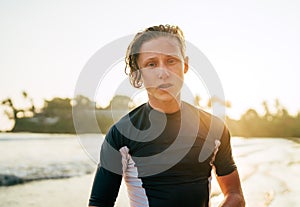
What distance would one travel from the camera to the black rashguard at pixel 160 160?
2230mm

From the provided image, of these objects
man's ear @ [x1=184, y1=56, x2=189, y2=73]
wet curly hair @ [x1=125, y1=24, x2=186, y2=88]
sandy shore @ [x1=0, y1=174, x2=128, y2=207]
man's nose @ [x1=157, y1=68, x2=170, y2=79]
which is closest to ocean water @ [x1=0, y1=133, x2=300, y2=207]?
A: sandy shore @ [x1=0, y1=174, x2=128, y2=207]

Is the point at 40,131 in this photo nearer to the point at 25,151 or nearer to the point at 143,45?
the point at 25,151

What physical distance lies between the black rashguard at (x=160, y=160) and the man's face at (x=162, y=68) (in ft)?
0.43

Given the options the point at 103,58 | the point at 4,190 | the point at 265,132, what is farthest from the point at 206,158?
the point at 265,132

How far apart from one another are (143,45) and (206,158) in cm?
70

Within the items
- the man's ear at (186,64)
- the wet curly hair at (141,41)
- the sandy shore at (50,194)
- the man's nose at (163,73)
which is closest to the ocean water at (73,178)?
the sandy shore at (50,194)

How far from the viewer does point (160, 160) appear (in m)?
2.29

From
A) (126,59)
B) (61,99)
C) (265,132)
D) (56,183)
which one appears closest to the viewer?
(126,59)

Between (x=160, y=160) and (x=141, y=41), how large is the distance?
67cm

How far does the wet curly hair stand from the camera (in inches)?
96.0

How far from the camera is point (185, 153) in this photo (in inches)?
90.6

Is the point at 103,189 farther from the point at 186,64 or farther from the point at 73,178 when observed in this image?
the point at 73,178

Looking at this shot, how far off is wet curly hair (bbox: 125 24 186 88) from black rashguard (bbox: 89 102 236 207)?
277mm

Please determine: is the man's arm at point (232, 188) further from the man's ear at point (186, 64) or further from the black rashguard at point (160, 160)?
the man's ear at point (186, 64)
